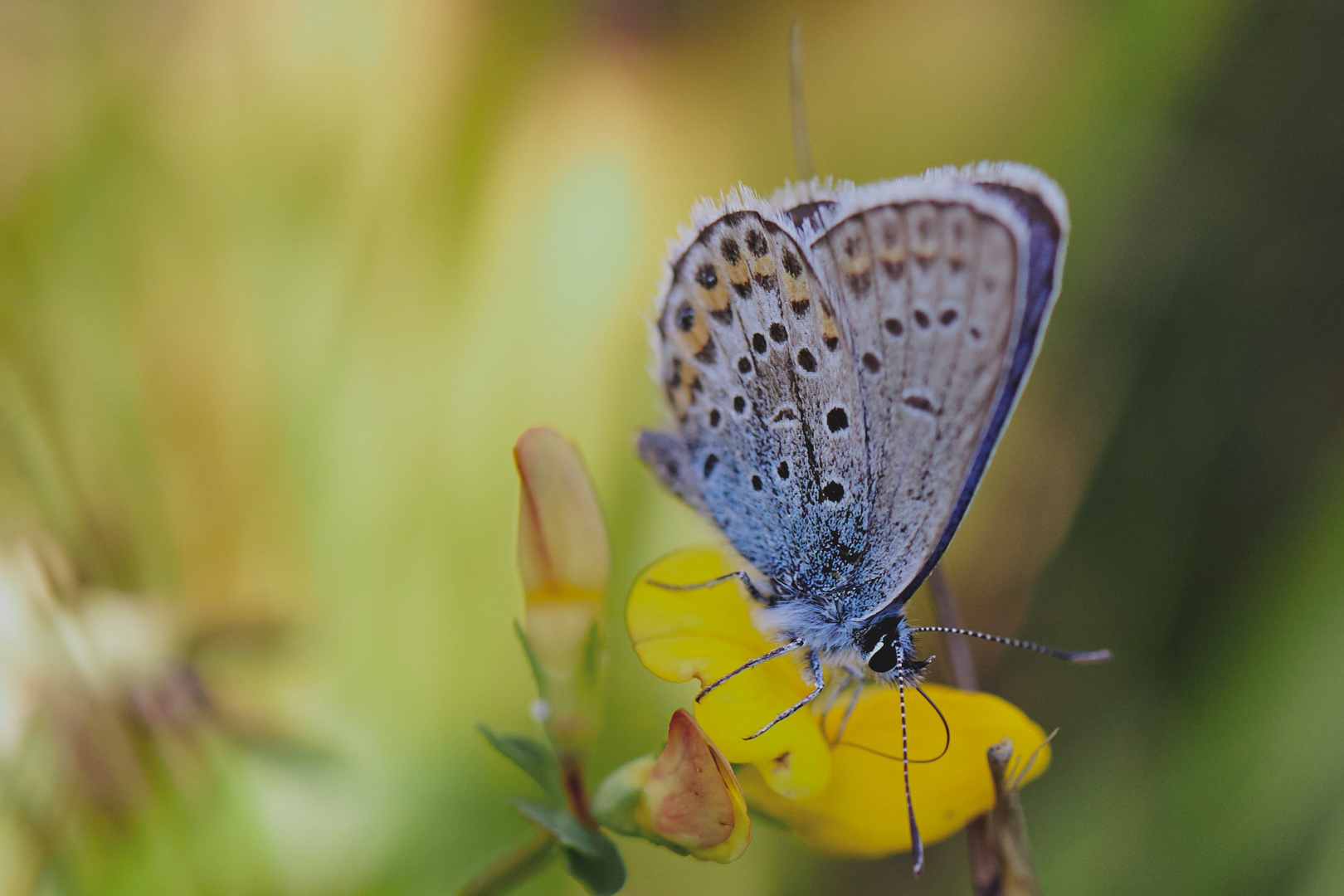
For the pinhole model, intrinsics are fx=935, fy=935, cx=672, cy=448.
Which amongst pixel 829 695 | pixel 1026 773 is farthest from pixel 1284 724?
pixel 829 695

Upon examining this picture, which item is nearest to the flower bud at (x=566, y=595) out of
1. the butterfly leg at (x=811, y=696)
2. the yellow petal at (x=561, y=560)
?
the yellow petal at (x=561, y=560)

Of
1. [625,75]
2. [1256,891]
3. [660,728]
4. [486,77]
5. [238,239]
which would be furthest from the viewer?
[625,75]

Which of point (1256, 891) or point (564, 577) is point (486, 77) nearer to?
point (564, 577)

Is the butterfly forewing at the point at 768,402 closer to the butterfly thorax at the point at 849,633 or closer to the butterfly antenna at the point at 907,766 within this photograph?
the butterfly thorax at the point at 849,633

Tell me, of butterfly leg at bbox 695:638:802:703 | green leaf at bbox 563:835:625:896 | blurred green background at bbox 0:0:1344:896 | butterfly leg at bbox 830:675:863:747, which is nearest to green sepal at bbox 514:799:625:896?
green leaf at bbox 563:835:625:896

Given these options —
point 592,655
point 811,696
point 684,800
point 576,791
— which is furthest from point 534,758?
point 811,696

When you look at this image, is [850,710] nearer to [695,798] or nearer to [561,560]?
[695,798]

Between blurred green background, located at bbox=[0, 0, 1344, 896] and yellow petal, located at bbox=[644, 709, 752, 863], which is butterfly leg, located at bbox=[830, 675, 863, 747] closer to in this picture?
yellow petal, located at bbox=[644, 709, 752, 863]
